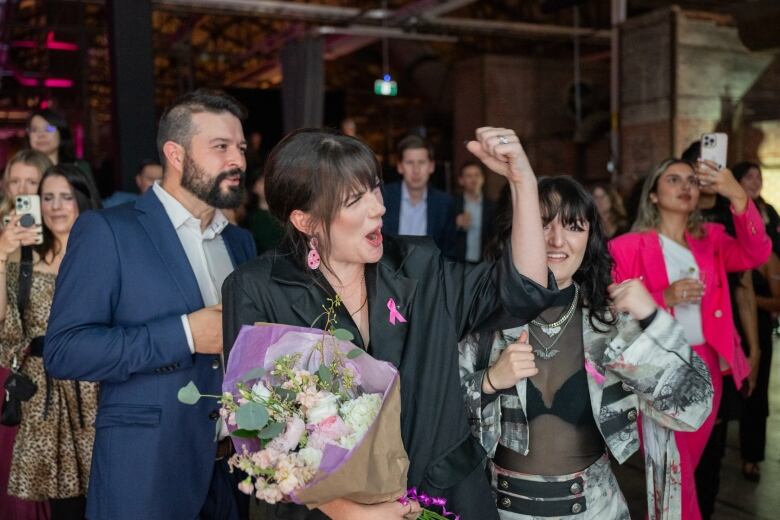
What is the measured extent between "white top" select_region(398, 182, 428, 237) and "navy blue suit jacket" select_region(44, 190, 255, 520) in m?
3.58

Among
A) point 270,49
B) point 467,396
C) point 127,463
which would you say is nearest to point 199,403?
point 127,463

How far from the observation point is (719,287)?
3518 mm

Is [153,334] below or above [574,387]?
above

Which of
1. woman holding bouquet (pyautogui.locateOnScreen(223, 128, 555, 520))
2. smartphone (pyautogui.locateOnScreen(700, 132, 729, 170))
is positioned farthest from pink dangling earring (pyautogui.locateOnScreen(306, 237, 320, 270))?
smartphone (pyautogui.locateOnScreen(700, 132, 729, 170))

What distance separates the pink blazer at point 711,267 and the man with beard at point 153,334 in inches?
72.0

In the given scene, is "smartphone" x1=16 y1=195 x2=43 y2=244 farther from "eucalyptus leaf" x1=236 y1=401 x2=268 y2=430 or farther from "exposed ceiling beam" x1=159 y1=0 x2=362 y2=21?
"exposed ceiling beam" x1=159 y1=0 x2=362 y2=21

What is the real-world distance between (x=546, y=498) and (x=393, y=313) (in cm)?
73

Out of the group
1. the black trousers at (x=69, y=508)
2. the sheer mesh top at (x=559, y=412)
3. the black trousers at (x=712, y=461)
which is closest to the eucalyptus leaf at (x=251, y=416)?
the sheer mesh top at (x=559, y=412)

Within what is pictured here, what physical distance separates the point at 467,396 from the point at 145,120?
12.0 feet

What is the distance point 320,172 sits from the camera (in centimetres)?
173

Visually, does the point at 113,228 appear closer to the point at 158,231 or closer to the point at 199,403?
the point at 158,231

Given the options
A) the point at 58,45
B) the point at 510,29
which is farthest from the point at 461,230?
the point at 510,29

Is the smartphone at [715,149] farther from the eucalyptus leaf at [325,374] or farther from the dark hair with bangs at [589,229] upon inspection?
the eucalyptus leaf at [325,374]

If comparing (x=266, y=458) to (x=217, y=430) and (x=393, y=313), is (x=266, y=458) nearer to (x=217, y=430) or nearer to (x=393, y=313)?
(x=393, y=313)
